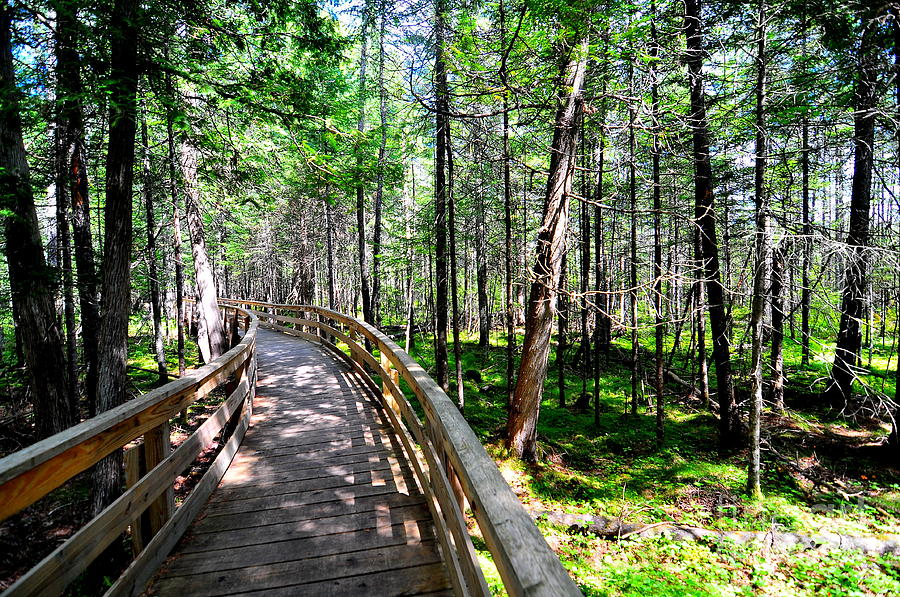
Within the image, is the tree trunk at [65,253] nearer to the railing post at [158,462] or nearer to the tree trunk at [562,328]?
the railing post at [158,462]

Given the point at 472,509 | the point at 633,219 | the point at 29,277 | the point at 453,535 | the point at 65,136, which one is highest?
the point at 65,136

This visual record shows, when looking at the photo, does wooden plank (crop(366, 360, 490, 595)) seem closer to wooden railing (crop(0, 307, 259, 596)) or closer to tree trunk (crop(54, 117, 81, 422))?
wooden railing (crop(0, 307, 259, 596))

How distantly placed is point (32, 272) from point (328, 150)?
6.18 meters

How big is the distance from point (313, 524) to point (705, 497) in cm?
755

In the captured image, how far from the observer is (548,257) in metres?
6.86

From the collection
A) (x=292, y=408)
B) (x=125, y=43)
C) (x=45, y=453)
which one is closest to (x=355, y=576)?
(x=45, y=453)

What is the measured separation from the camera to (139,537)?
2.67m

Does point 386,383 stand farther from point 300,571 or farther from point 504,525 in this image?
point 504,525

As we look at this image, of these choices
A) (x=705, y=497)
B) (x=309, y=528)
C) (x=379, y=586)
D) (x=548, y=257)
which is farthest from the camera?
(x=705, y=497)

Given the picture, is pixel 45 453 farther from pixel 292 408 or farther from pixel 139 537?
pixel 292 408

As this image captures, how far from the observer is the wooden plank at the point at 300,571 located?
255 centimetres

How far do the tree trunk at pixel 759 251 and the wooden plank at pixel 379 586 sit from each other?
6.76 meters

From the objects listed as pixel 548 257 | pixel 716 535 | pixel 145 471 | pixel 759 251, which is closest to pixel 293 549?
pixel 145 471

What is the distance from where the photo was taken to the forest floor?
542 cm
